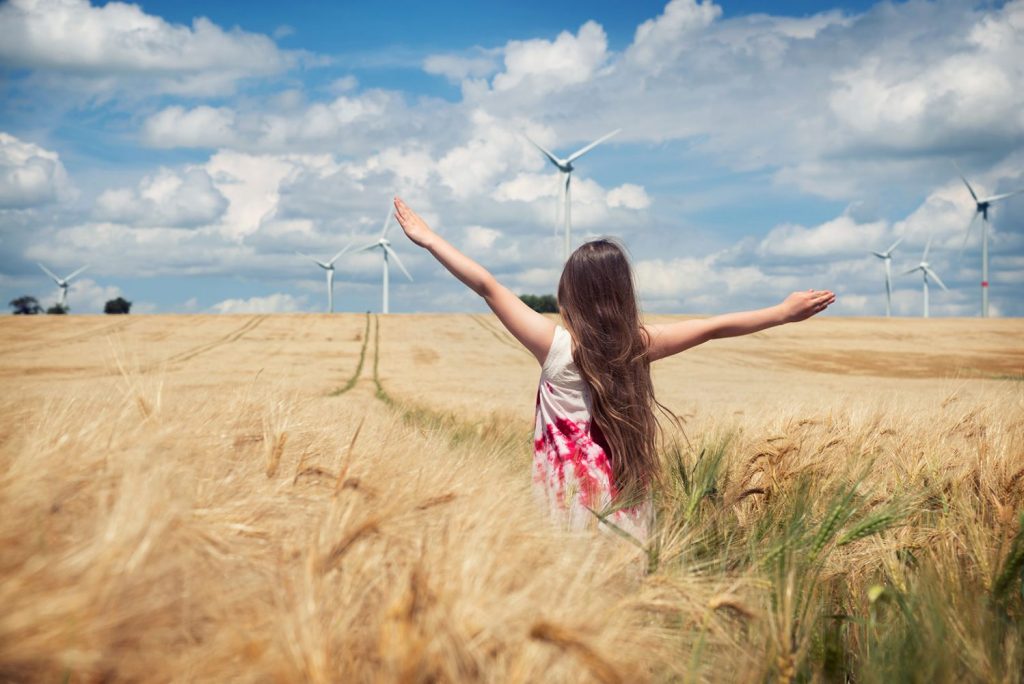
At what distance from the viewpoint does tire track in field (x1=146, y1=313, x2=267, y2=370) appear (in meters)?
34.2

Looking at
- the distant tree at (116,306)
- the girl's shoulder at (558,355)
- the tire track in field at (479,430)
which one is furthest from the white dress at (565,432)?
the distant tree at (116,306)

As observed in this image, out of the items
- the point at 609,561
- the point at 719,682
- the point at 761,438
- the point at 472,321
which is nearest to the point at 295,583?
the point at 609,561

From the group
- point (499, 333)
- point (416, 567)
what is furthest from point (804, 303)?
point (499, 333)

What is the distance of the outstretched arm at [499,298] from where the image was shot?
→ 418 cm

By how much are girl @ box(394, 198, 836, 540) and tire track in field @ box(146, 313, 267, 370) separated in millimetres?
22146

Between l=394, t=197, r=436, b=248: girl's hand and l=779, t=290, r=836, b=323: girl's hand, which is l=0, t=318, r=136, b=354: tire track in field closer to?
l=394, t=197, r=436, b=248: girl's hand

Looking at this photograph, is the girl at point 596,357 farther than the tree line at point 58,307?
No

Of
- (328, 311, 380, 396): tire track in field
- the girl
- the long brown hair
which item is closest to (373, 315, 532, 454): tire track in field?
the girl

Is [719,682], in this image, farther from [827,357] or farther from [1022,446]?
[827,357]

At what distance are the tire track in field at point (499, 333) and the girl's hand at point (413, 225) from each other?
120 feet

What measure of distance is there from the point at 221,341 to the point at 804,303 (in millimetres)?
44498

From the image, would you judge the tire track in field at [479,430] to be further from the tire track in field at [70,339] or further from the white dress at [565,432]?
the tire track in field at [70,339]

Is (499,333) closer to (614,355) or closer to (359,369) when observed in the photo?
(359,369)

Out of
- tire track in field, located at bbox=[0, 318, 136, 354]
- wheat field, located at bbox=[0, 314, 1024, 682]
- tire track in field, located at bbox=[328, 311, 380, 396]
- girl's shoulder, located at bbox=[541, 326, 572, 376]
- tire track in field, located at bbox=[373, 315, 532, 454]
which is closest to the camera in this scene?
wheat field, located at bbox=[0, 314, 1024, 682]
